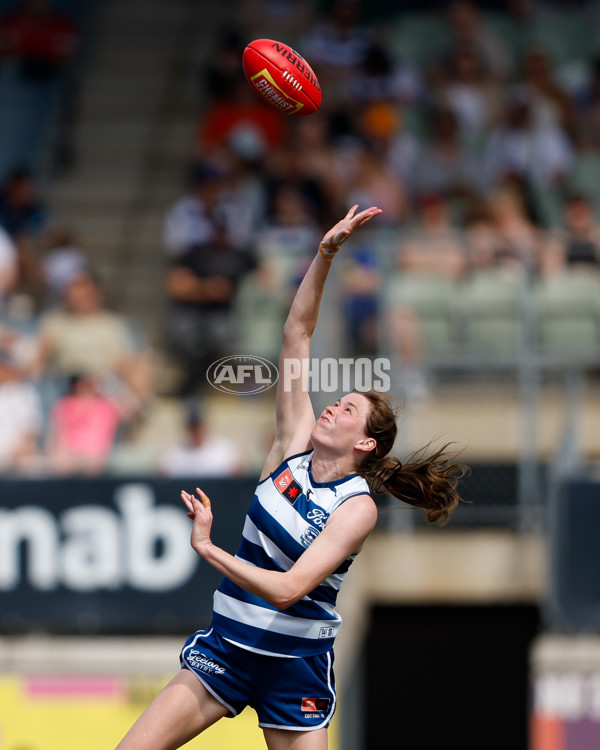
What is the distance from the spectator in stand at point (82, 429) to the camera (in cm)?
845

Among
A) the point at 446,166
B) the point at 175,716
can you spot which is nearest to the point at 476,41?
the point at 446,166

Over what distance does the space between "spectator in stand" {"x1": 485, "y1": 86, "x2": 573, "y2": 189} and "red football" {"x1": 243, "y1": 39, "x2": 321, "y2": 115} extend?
6.02m

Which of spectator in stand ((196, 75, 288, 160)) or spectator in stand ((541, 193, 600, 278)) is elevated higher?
spectator in stand ((196, 75, 288, 160))

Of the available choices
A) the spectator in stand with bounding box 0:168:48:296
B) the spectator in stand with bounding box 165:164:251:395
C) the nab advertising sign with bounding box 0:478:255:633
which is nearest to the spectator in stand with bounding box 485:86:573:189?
the spectator in stand with bounding box 165:164:251:395

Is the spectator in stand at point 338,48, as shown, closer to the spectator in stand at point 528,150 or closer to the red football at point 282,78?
the spectator in stand at point 528,150

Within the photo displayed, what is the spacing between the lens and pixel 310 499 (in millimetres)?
4426

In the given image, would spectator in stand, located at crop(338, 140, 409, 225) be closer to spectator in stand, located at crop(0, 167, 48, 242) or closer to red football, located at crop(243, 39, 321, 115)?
spectator in stand, located at crop(0, 167, 48, 242)

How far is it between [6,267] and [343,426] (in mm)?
5833

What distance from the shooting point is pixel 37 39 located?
42.5ft

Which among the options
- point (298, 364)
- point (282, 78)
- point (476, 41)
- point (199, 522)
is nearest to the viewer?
point (199, 522)

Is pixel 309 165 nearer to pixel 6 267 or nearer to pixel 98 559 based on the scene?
pixel 6 267

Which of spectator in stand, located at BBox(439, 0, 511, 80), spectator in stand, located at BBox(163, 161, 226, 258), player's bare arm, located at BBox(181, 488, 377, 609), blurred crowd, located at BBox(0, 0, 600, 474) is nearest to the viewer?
player's bare arm, located at BBox(181, 488, 377, 609)

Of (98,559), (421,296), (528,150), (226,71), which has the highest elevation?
(226,71)

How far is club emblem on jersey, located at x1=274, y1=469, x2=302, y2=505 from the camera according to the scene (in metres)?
4.43
